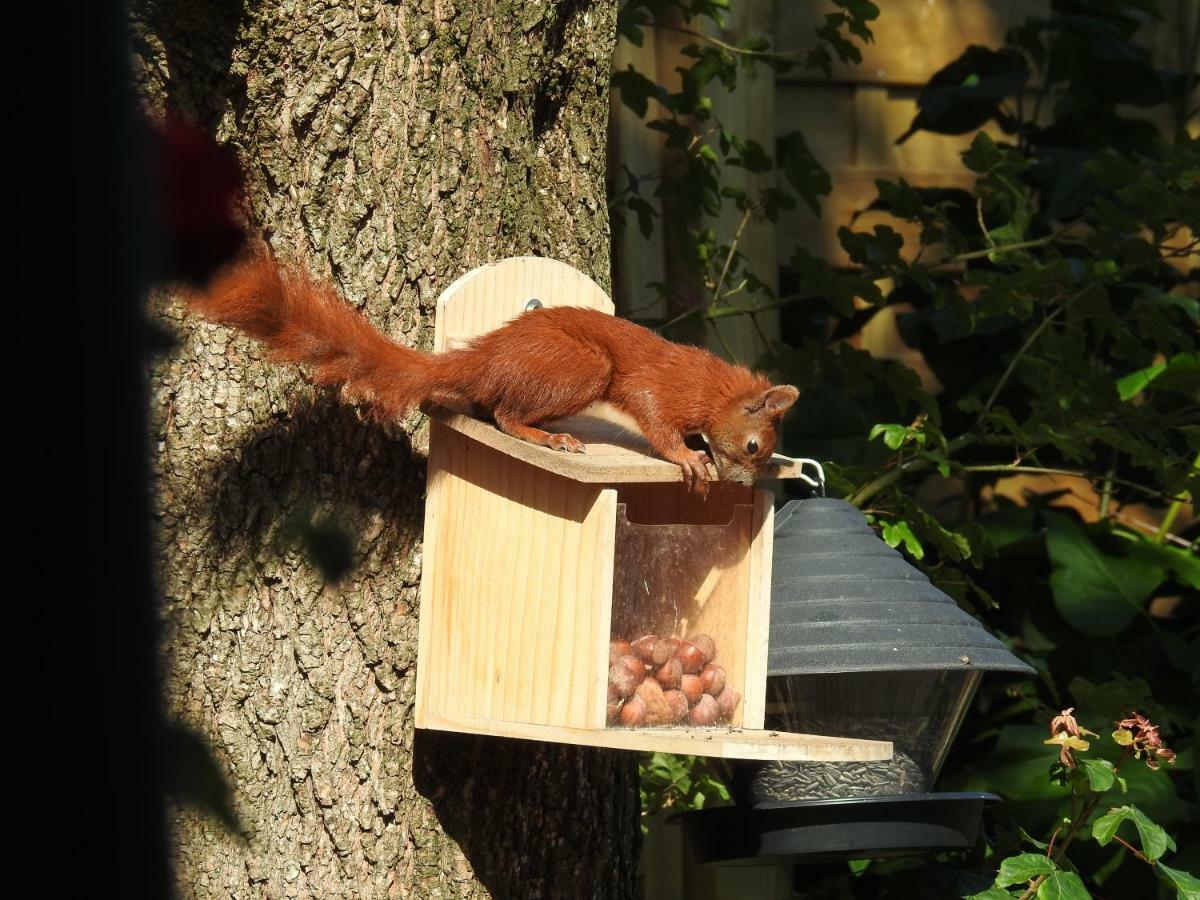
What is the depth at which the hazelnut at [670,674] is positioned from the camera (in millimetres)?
1604

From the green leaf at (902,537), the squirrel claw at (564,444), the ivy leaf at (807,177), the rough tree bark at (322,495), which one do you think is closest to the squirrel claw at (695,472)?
the squirrel claw at (564,444)

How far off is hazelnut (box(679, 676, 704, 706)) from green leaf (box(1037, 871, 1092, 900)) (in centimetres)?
50

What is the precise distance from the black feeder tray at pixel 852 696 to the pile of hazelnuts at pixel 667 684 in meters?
0.09

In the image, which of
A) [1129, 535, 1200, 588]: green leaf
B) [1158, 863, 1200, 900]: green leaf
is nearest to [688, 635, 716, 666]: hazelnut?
[1158, 863, 1200, 900]: green leaf

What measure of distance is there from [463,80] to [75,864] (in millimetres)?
1363

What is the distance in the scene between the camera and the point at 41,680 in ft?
1.83

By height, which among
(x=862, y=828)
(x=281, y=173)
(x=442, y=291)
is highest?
(x=281, y=173)

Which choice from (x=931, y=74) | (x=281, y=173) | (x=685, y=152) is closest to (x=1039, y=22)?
(x=931, y=74)

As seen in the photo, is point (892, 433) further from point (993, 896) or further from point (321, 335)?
point (321, 335)

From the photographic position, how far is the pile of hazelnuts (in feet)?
5.09

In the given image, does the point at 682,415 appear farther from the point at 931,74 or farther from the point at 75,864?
the point at 931,74

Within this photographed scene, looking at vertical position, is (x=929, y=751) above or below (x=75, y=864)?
below

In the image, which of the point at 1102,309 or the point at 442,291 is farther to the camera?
the point at 1102,309

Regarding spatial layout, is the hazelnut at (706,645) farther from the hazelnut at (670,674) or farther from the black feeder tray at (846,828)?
the black feeder tray at (846,828)
